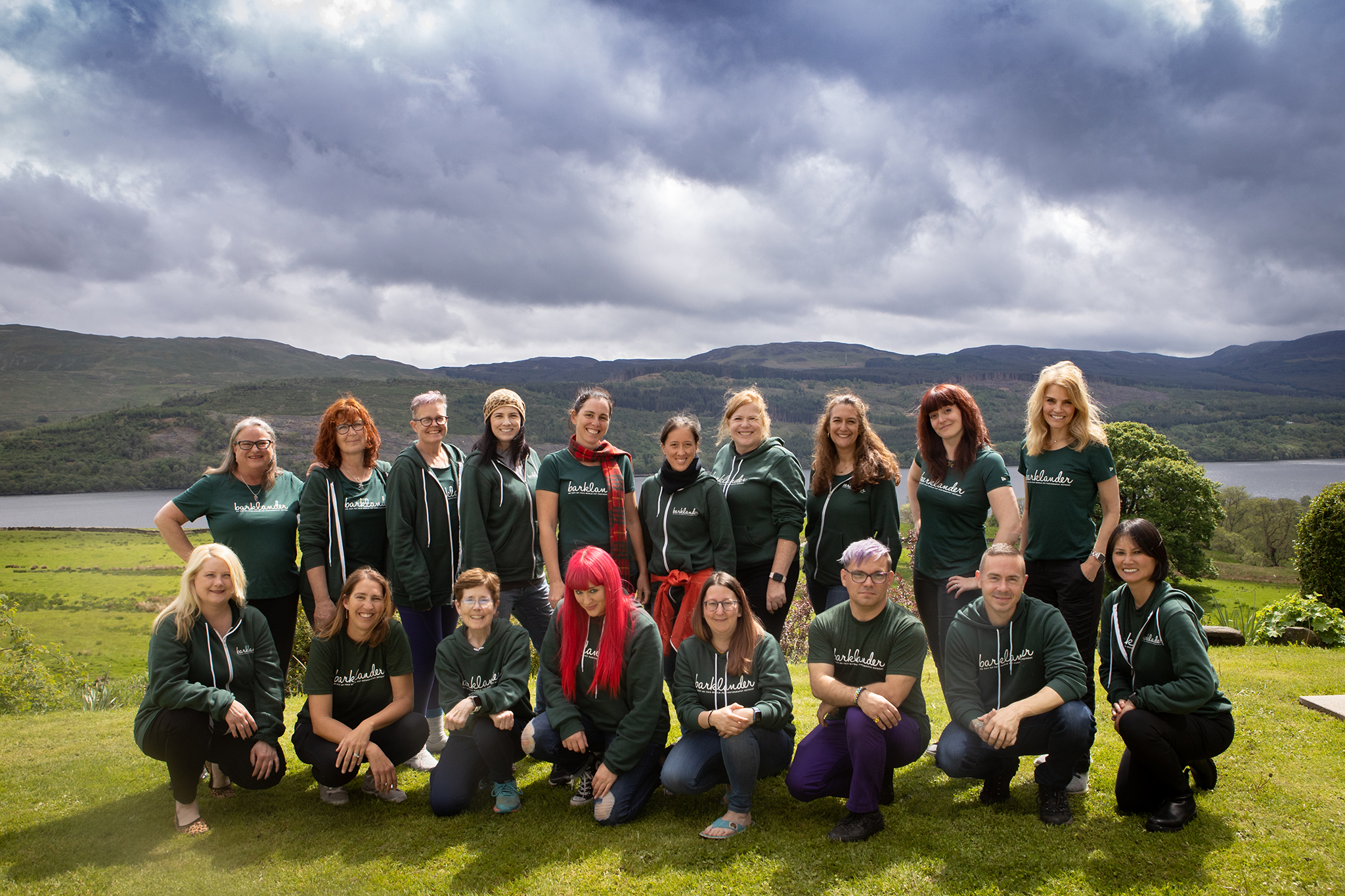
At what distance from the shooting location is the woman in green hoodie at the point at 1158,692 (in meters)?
3.88

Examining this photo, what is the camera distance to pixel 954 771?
162 inches

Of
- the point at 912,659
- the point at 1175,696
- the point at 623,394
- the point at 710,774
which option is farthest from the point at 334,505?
the point at 623,394

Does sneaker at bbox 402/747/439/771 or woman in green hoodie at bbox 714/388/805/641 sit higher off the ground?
woman in green hoodie at bbox 714/388/805/641

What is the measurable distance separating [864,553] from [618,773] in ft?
6.67

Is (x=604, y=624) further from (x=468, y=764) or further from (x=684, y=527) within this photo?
(x=468, y=764)

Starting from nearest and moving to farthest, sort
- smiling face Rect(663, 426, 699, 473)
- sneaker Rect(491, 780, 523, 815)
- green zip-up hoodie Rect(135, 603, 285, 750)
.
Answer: green zip-up hoodie Rect(135, 603, 285, 750), sneaker Rect(491, 780, 523, 815), smiling face Rect(663, 426, 699, 473)

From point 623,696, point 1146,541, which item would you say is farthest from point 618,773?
point 1146,541

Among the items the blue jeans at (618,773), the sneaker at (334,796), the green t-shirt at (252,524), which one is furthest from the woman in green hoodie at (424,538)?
the blue jeans at (618,773)

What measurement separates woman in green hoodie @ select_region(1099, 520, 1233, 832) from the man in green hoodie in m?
0.26

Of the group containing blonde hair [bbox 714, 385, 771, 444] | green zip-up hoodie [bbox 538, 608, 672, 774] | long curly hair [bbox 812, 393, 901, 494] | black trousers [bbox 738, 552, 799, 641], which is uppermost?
blonde hair [bbox 714, 385, 771, 444]

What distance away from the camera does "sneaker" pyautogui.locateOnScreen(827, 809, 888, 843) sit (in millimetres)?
3941

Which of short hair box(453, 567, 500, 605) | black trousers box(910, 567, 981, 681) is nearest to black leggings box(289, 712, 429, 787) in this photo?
short hair box(453, 567, 500, 605)

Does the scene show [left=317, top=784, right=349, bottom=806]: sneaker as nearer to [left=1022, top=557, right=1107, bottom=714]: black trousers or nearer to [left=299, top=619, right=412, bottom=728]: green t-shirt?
[left=299, top=619, right=412, bottom=728]: green t-shirt

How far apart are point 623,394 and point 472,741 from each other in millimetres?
174292
